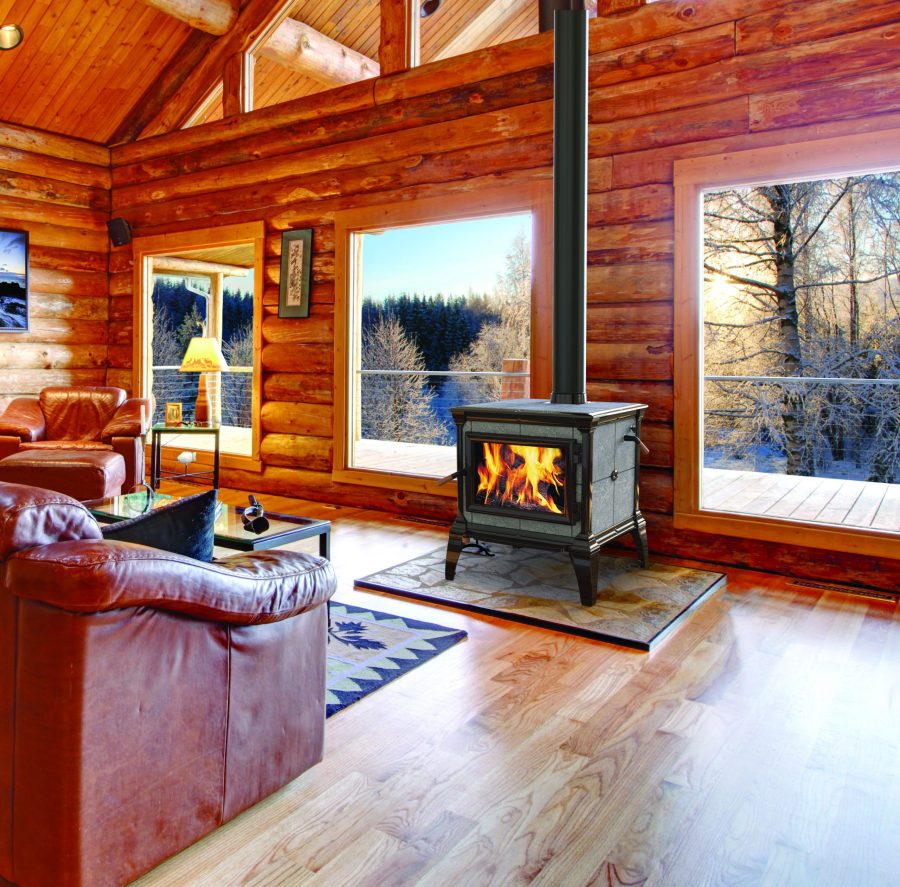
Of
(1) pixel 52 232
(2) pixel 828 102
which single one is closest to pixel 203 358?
(1) pixel 52 232

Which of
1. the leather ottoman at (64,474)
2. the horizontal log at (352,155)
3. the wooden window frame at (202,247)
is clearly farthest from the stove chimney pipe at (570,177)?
the wooden window frame at (202,247)

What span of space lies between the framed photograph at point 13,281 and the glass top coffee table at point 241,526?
405 centimetres

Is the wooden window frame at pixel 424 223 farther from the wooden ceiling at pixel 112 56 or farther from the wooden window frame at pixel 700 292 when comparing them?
the wooden ceiling at pixel 112 56

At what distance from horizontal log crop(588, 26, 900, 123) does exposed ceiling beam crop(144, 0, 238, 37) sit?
3455 mm

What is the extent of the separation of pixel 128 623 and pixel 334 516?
157 inches

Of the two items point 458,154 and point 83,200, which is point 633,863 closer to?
point 458,154

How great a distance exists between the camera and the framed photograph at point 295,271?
19.8ft

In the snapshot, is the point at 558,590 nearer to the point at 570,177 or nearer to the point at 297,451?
the point at 570,177

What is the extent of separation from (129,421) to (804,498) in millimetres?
4482

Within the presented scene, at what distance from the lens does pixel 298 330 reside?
6191mm

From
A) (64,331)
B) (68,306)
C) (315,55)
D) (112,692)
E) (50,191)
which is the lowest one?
(112,692)

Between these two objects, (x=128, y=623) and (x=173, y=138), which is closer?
(x=128, y=623)

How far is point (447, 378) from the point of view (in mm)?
6082

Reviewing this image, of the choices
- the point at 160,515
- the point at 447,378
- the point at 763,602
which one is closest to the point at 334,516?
the point at 447,378
